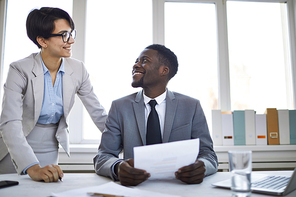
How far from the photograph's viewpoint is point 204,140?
139cm

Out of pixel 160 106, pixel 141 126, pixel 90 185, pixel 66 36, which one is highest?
pixel 66 36

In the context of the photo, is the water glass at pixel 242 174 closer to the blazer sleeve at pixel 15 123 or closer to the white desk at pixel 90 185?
the white desk at pixel 90 185

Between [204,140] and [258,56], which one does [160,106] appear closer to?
[204,140]

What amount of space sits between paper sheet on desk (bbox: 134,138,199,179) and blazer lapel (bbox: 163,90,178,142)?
0.41 metres

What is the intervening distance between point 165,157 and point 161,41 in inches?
77.5

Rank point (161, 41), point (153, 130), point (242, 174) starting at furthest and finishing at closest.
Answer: point (161, 41), point (153, 130), point (242, 174)

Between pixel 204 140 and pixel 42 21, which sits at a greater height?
pixel 42 21

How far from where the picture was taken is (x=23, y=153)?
4.00 feet

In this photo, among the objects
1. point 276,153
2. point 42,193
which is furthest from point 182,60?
point 42,193

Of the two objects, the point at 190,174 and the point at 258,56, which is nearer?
the point at 190,174

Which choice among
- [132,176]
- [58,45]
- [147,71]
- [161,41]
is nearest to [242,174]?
[132,176]

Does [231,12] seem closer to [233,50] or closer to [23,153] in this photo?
[233,50]

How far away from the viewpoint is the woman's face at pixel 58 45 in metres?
1.58

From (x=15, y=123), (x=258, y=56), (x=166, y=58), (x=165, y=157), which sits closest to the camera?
(x=165, y=157)
